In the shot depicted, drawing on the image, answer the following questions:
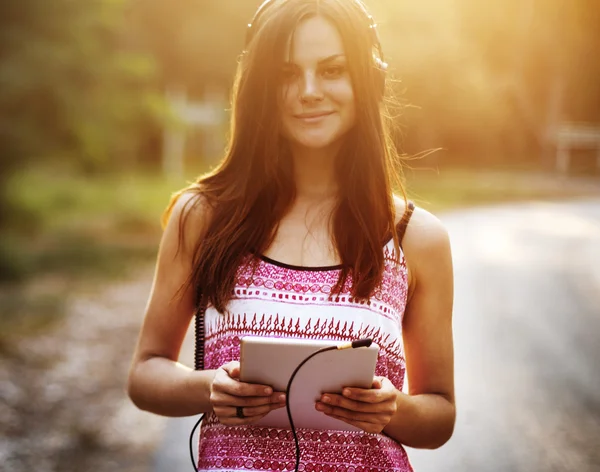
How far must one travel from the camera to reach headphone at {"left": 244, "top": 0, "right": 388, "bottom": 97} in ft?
7.23

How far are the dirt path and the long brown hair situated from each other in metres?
2.69

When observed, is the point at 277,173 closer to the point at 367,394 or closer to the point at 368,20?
the point at 368,20

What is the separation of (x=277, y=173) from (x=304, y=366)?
71cm

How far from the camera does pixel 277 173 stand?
2260 mm

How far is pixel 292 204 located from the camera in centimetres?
226

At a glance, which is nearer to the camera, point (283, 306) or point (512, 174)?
point (283, 306)

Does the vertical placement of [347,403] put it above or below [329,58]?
below

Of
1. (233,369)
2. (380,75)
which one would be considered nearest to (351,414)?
(233,369)

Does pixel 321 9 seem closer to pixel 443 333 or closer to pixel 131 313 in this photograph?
pixel 443 333

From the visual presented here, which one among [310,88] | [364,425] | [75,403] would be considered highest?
[310,88]

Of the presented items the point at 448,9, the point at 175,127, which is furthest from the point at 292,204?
the point at 448,9

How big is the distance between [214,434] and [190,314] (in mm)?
343

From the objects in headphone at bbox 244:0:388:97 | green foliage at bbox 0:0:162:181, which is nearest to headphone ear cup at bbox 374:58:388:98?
headphone at bbox 244:0:388:97

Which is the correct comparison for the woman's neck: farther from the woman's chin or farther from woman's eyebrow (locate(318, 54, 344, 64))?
woman's eyebrow (locate(318, 54, 344, 64))
